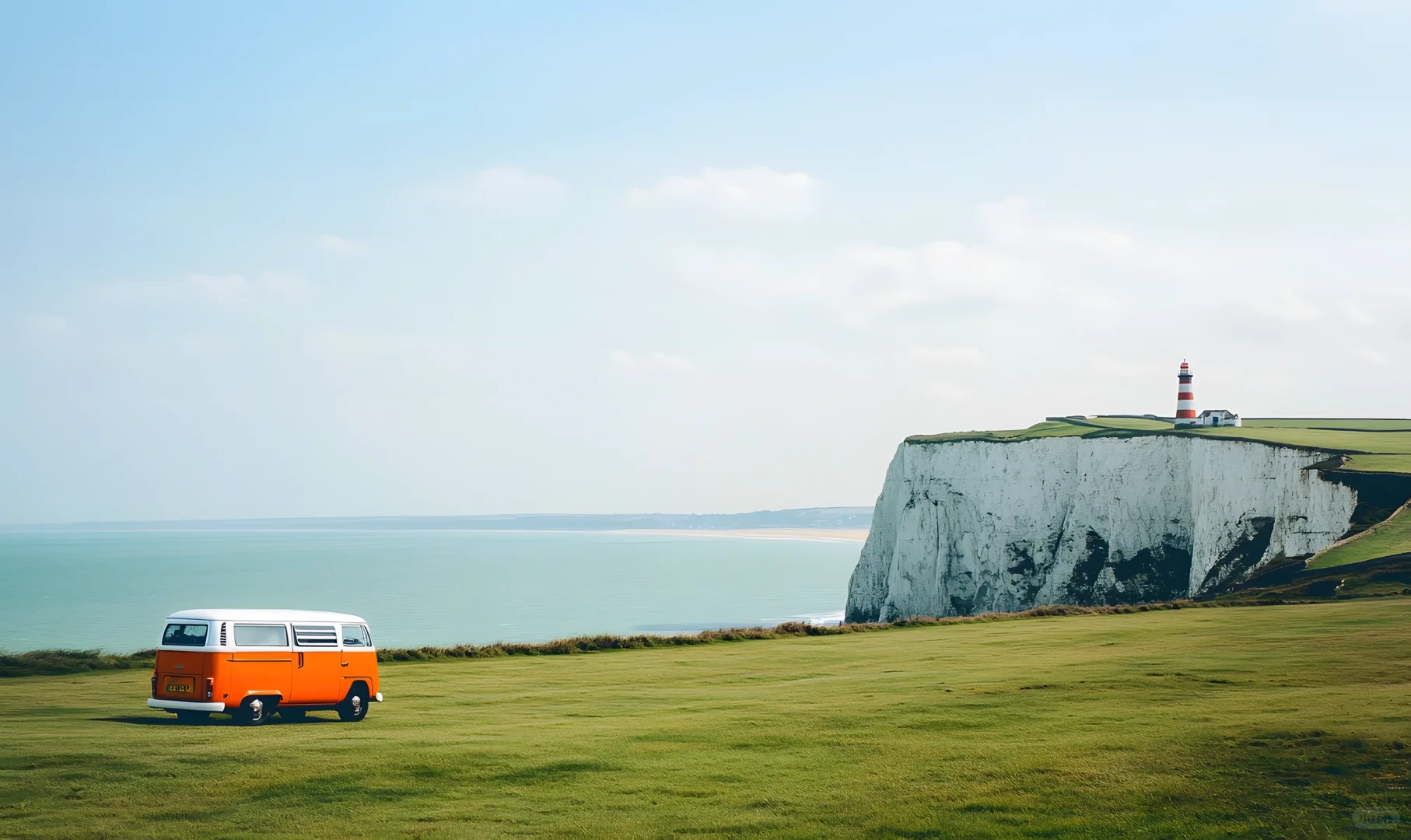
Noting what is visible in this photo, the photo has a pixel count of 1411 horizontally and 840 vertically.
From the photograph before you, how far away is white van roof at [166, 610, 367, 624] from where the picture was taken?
67.8 ft

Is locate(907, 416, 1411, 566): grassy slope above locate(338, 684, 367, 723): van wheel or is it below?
above

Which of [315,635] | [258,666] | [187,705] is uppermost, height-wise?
[315,635]

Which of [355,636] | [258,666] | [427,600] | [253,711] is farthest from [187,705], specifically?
[427,600]

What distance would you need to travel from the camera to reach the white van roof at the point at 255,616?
2066cm

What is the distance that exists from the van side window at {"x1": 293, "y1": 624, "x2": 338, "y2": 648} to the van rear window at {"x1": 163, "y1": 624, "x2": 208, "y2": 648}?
5.59 ft

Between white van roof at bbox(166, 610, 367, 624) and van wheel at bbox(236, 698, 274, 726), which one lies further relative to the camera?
van wheel at bbox(236, 698, 274, 726)

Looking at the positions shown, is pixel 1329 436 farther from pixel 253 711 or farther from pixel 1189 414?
pixel 253 711

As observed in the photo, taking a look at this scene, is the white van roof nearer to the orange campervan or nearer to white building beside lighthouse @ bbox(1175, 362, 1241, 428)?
the orange campervan

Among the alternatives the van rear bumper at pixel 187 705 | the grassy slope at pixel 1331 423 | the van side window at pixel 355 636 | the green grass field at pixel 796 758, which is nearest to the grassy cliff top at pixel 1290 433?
the grassy slope at pixel 1331 423

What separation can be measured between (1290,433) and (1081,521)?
15.6 metres

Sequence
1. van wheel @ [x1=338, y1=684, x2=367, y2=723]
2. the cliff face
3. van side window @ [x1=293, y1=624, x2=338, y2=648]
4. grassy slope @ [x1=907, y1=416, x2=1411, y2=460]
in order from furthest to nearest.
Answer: grassy slope @ [x1=907, y1=416, x2=1411, y2=460]
the cliff face
van wheel @ [x1=338, y1=684, x2=367, y2=723]
van side window @ [x1=293, y1=624, x2=338, y2=648]

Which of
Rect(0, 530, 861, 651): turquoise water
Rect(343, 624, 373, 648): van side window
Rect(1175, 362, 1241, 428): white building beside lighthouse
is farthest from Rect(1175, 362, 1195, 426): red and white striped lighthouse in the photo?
Rect(343, 624, 373, 648): van side window

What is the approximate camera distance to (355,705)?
22547 mm

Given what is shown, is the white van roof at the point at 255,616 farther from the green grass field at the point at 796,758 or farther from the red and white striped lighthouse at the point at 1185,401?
the red and white striped lighthouse at the point at 1185,401
